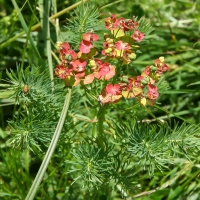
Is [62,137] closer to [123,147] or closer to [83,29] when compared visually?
[123,147]

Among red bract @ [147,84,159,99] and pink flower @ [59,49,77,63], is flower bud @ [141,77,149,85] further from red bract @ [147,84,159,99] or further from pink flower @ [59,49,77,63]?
pink flower @ [59,49,77,63]

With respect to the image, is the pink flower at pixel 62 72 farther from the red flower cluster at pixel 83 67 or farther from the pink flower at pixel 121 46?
the pink flower at pixel 121 46

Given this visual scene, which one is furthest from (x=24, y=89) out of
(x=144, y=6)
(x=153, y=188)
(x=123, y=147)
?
(x=144, y=6)

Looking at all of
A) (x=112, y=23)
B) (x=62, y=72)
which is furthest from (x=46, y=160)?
(x=112, y=23)

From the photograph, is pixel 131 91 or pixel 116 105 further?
pixel 116 105

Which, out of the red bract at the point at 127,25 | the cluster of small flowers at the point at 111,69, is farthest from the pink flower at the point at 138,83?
the red bract at the point at 127,25

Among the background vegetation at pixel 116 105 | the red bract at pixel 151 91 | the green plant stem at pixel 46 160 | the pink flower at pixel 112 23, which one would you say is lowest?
the background vegetation at pixel 116 105

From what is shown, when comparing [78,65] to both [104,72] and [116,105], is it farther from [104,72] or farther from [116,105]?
[116,105]

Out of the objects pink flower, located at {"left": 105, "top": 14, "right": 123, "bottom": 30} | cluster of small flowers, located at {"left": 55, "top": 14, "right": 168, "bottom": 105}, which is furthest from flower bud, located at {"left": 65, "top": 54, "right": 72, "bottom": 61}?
pink flower, located at {"left": 105, "top": 14, "right": 123, "bottom": 30}
